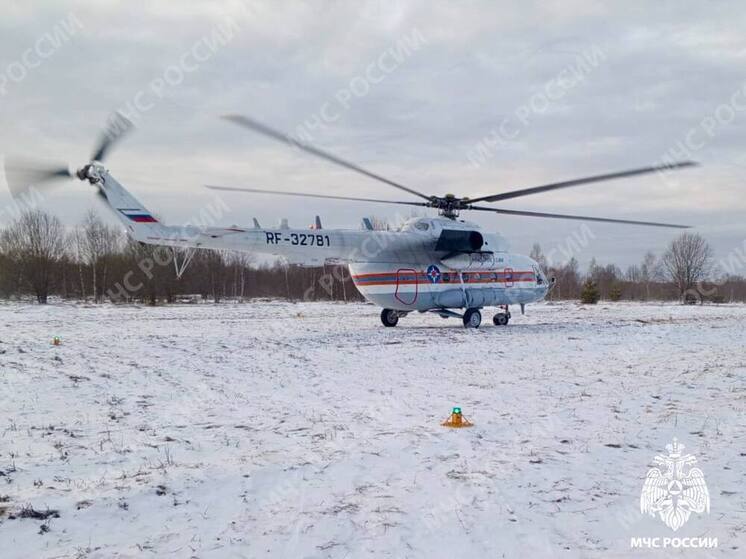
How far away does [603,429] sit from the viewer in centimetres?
674

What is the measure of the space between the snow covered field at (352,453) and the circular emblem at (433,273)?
25.8ft

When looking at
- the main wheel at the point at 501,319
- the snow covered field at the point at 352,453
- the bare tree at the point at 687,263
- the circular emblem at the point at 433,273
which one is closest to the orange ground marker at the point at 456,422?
the snow covered field at the point at 352,453

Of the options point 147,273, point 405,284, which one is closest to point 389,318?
point 405,284

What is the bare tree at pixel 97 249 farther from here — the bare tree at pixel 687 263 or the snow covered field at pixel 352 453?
the bare tree at pixel 687 263

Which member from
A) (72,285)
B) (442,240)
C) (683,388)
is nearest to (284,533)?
(683,388)

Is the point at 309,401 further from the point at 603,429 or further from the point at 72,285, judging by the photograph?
the point at 72,285

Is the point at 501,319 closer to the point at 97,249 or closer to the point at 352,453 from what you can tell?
the point at 352,453

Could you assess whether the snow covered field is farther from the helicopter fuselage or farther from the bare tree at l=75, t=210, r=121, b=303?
the bare tree at l=75, t=210, r=121, b=303

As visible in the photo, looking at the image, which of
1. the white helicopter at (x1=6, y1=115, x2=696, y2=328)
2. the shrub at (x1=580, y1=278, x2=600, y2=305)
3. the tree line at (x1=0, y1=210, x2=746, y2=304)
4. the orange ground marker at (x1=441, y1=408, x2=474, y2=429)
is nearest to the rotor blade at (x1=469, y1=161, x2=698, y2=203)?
the white helicopter at (x1=6, y1=115, x2=696, y2=328)

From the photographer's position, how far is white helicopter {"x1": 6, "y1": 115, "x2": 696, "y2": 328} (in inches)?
564

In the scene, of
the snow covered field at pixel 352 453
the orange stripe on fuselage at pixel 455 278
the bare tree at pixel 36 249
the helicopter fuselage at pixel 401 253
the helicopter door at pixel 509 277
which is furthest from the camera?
Answer: the bare tree at pixel 36 249

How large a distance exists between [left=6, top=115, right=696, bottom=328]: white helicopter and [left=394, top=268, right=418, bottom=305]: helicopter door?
4cm

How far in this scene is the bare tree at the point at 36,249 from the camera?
46.0 metres

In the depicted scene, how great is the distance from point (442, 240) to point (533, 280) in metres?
6.13
